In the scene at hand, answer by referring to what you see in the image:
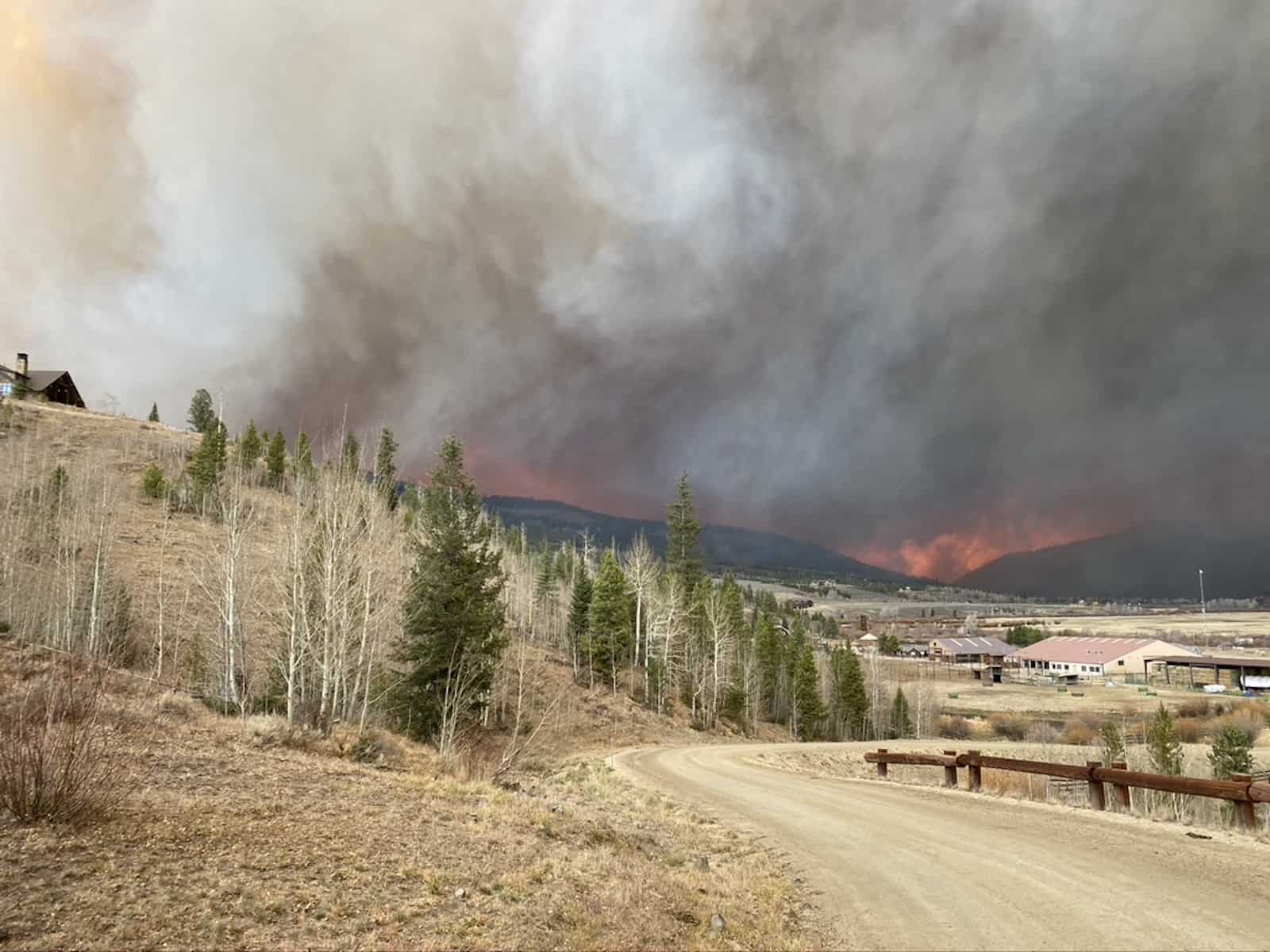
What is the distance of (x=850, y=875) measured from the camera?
1042cm

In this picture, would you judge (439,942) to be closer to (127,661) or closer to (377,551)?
(377,551)

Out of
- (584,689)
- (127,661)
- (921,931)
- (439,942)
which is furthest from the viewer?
(584,689)

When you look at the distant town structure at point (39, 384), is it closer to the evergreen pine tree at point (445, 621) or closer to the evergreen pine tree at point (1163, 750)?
the evergreen pine tree at point (445, 621)

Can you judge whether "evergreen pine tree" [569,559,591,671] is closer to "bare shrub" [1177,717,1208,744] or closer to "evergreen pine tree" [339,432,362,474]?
"evergreen pine tree" [339,432,362,474]

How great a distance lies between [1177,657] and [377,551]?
137915 millimetres

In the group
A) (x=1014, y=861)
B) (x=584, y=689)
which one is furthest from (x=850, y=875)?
(x=584, y=689)

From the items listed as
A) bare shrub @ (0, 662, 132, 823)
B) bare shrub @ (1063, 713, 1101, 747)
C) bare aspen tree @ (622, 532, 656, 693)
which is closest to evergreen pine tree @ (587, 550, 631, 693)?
bare aspen tree @ (622, 532, 656, 693)

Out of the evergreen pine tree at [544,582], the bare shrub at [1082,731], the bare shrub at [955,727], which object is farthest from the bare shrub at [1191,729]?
the evergreen pine tree at [544,582]

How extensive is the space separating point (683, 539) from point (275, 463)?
57.7m

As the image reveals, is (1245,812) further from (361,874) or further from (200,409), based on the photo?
(200,409)

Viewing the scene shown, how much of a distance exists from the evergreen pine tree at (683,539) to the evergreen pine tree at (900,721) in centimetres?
2663

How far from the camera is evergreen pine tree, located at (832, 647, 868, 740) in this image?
75.9 metres

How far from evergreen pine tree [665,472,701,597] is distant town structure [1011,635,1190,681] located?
84.7 meters

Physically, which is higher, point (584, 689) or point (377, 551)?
point (377, 551)
